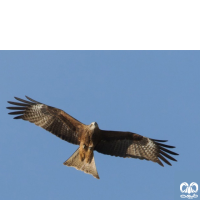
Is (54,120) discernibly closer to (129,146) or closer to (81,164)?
(81,164)

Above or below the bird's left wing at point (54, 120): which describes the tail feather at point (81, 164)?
below

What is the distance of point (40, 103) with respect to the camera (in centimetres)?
1153

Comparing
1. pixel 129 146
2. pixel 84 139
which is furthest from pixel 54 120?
pixel 129 146

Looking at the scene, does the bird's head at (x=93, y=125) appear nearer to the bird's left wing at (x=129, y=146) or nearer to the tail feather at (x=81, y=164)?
the bird's left wing at (x=129, y=146)

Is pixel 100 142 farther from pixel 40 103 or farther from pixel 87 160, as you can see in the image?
pixel 40 103

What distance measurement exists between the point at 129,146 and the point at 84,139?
1308 millimetres

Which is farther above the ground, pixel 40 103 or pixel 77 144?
pixel 40 103

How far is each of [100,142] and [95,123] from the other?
679 mm

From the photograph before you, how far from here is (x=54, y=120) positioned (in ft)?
37.4

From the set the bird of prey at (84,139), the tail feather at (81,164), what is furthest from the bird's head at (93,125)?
the tail feather at (81,164)

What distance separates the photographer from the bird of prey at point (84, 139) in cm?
1114

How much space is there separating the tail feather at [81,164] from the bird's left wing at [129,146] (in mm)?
535

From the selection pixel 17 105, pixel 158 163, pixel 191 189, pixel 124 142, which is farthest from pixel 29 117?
pixel 191 189
